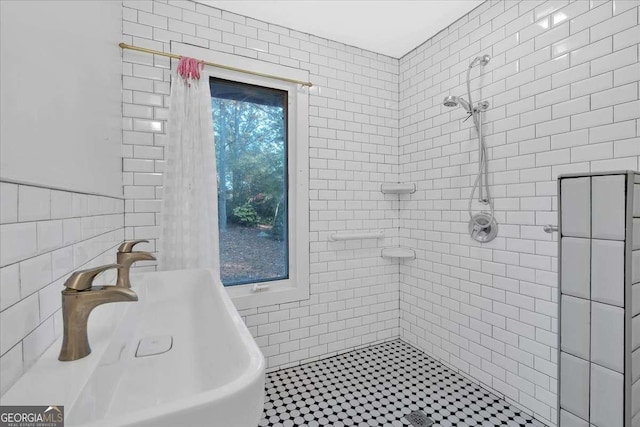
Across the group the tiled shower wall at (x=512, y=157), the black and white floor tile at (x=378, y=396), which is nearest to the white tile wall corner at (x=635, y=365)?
the tiled shower wall at (x=512, y=157)

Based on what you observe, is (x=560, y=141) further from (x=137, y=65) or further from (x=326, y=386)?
(x=137, y=65)

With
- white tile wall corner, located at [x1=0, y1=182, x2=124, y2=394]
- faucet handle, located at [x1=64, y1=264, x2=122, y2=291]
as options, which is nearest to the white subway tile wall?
white tile wall corner, located at [x1=0, y1=182, x2=124, y2=394]

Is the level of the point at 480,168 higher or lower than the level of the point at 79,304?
higher

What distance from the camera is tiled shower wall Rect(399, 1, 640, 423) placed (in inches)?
55.4

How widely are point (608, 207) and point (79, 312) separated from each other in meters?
1.45

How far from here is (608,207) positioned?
884mm

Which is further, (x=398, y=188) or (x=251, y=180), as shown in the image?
(x=398, y=188)

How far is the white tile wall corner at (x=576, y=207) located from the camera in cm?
93

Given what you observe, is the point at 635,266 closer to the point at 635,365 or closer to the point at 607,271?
the point at 607,271

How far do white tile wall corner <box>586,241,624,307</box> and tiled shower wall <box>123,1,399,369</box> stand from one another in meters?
1.65

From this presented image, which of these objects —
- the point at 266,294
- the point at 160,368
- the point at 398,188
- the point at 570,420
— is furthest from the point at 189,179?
the point at 570,420

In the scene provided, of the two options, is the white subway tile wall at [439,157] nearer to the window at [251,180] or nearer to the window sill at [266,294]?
the window sill at [266,294]

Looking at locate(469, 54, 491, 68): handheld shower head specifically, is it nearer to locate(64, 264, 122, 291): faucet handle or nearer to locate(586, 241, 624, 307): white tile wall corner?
locate(586, 241, 624, 307): white tile wall corner

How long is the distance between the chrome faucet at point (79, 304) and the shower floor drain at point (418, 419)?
1.68 metres
